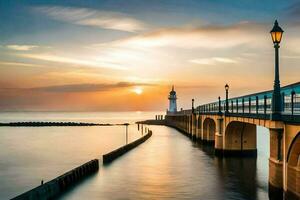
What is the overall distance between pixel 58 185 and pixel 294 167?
17.1m

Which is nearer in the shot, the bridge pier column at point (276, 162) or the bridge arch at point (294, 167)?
the bridge arch at point (294, 167)

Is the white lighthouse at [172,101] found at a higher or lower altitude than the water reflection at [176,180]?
higher

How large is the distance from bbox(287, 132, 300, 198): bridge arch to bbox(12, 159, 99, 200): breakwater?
15417mm

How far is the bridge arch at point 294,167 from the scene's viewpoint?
2369cm

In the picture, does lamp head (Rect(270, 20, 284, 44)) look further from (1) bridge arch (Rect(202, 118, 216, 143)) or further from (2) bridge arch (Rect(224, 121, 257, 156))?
(1) bridge arch (Rect(202, 118, 216, 143))

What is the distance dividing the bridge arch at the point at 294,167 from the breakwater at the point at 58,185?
15.4m

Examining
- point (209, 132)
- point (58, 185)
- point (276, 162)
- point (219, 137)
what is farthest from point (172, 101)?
point (276, 162)

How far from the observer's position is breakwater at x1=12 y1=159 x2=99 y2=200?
26.0 metres

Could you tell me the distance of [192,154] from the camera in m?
59.4

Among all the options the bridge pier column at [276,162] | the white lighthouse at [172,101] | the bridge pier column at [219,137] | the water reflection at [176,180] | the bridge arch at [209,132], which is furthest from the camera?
the white lighthouse at [172,101]

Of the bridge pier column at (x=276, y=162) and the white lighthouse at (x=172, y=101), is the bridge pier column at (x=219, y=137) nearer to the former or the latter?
the bridge pier column at (x=276, y=162)

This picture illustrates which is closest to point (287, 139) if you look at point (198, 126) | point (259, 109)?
point (259, 109)

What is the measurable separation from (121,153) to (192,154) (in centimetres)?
1005

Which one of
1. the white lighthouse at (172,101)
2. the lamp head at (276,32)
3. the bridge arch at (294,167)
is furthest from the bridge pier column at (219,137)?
the white lighthouse at (172,101)
